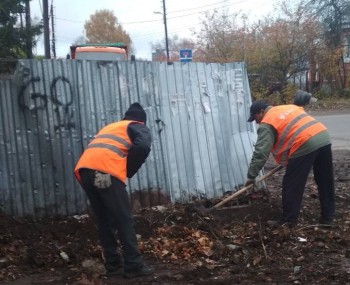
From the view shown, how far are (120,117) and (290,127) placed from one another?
1915mm

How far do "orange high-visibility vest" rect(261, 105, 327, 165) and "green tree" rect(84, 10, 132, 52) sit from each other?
5604cm

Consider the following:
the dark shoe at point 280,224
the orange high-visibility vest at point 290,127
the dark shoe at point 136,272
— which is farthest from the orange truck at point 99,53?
the dark shoe at point 136,272

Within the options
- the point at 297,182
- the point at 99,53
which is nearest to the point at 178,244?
the point at 297,182

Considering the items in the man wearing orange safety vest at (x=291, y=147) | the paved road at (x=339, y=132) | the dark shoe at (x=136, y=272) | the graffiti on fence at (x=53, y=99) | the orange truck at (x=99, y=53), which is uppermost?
the orange truck at (x=99, y=53)

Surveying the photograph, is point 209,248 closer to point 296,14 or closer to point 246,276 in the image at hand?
point 246,276

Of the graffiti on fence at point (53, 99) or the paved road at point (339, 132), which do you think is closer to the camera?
the graffiti on fence at point (53, 99)

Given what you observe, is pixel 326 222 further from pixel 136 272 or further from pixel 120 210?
pixel 120 210

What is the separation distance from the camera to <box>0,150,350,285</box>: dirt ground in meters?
4.33

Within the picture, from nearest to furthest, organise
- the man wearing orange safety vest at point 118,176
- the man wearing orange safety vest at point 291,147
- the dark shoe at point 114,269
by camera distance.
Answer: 1. the man wearing orange safety vest at point 118,176
2. the dark shoe at point 114,269
3. the man wearing orange safety vest at point 291,147

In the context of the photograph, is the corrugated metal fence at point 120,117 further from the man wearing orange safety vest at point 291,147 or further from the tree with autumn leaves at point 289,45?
the tree with autumn leaves at point 289,45

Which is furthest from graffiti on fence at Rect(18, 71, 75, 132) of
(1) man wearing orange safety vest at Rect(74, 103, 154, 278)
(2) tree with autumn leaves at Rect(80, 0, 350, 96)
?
(2) tree with autumn leaves at Rect(80, 0, 350, 96)

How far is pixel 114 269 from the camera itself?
4.48 metres

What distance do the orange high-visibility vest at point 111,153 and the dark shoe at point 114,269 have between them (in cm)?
74

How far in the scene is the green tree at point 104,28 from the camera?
2392 inches
